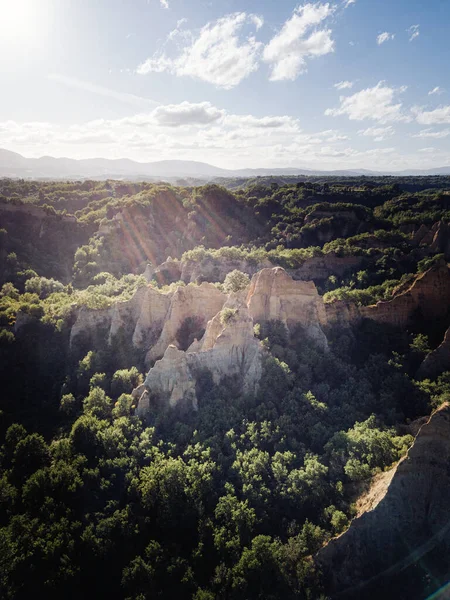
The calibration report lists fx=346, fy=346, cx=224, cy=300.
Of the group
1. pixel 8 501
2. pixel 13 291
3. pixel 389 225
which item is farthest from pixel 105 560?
pixel 389 225

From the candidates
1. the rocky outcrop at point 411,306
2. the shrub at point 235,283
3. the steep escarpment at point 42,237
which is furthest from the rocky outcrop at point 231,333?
the steep escarpment at point 42,237

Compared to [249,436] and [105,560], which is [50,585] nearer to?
[105,560]

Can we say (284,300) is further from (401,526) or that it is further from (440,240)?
(440,240)

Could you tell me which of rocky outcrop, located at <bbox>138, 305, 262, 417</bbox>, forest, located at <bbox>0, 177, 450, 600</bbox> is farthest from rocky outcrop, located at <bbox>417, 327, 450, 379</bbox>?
rocky outcrop, located at <bbox>138, 305, 262, 417</bbox>

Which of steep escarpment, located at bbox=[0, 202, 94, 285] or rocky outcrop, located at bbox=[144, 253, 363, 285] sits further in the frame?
steep escarpment, located at bbox=[0, 202, 94, 285]

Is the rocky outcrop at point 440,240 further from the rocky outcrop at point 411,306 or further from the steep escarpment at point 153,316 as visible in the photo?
the steep escarpment at point 153,316

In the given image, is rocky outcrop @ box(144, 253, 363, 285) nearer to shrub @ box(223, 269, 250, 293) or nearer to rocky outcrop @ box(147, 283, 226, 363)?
shrub @ box(223, 269, 250, 293)
